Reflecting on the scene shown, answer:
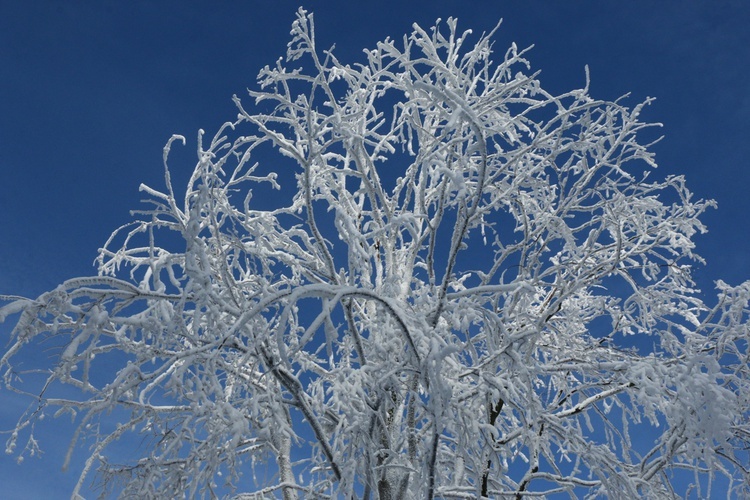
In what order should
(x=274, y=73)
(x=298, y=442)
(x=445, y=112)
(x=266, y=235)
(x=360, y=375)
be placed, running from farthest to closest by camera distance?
(x=266, y=235), (x=274, y=73), (x=445, y=112), (x=360, y=375), (x=298, y=442)

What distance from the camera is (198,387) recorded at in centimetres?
381

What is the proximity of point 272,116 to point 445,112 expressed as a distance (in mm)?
2182

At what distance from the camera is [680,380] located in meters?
3.80

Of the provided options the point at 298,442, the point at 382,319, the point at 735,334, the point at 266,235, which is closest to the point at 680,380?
the point at 735,334

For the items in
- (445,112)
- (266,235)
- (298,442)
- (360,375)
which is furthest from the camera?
(266,235)

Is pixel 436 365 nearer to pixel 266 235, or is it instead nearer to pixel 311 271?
pixel 311 271

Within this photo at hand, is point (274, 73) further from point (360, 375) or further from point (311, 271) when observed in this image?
point (360, 375)

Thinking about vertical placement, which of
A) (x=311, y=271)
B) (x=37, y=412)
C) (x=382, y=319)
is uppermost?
(x=311, y=271)

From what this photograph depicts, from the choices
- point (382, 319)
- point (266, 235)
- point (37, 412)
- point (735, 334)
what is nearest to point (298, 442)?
point (382, 319)

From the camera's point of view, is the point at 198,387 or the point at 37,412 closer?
the point at 198,387

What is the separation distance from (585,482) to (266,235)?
4323mm

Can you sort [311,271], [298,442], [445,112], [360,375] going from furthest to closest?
1. [311,271]
2. [445,112]
3. [360,375]
4. [298,442]

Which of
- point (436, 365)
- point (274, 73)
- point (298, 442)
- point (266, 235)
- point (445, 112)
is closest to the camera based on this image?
point (436, 365)

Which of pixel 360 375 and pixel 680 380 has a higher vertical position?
pixel 360 375
